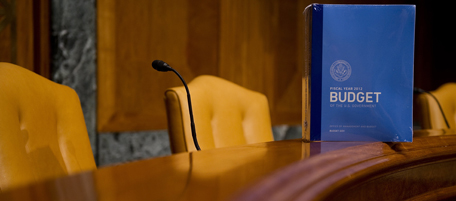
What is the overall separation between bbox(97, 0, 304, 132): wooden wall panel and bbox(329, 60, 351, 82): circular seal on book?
1521 millimetres

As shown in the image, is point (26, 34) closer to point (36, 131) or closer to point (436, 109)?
point (36, 131)

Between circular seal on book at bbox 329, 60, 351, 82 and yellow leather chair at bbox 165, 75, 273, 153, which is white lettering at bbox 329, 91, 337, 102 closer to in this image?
circular seal on book at bbox 329, 60, 351, 82

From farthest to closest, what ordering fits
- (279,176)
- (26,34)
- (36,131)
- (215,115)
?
(26,34) < (215,115) < (36,131) < (279,176)

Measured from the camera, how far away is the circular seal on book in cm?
71

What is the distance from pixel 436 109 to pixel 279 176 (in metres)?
1.64

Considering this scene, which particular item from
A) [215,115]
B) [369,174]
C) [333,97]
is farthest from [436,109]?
[369,174]

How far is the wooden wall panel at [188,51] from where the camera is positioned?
2008mm

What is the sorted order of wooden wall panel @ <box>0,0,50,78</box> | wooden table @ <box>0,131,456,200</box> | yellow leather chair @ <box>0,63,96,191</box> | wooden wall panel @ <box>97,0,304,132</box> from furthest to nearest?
wooden wall panel @ <box>97,0,304,132</box> → wooden wall panel @ <box>0,0,50,78</box> → yellow leather chair @ <box>0,63,96,191</box> → wooden table @ <box>0,131,456,200</box>

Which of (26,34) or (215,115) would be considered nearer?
(215,115)

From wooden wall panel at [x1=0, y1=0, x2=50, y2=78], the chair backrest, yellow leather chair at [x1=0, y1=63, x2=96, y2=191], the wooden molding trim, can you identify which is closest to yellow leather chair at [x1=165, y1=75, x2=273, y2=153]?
yellow leather chair at [x1=0, y1=63, x2=96, y2=191]

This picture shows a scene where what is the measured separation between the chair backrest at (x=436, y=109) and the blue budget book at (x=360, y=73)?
1176 millimetres

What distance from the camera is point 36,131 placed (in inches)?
26.2

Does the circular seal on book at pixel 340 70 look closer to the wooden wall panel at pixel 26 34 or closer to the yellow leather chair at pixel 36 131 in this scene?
the yellow leather chair at pixel 36 131

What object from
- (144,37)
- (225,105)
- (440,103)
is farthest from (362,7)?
(144,37)
